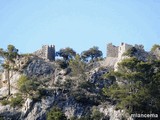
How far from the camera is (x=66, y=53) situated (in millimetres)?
92625


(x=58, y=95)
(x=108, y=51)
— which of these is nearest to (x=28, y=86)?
(x=58, y=95)

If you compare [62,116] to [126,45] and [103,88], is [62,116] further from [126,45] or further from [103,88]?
[126,45]

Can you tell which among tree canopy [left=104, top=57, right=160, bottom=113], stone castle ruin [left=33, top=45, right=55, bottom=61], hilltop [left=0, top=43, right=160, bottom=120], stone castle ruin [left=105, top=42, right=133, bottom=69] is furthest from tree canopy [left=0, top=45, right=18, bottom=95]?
tree canopy [left=104, top=57, right=160, bottom=113]

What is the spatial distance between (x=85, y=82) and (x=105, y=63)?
7.00 metres

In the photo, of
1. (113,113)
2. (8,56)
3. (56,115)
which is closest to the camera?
(56,115)

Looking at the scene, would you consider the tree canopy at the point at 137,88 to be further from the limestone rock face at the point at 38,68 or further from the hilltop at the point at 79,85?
the limestone rock face at the point at 38,68

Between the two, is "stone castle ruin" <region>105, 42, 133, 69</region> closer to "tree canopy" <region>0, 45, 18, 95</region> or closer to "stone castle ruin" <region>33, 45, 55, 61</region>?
"stone castle ruin" <region>33, 45, 55, 61</region>

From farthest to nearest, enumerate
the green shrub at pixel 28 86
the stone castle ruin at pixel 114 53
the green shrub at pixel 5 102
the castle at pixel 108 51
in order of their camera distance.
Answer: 1. the castle at pixel 108 51
2. the stone castle ruin at pixel 114 53
3. the green shrub at pixel 5 102
4. the green shrub at pixel 28 86

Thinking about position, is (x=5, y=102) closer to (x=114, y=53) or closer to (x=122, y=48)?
(x=114, y=53)

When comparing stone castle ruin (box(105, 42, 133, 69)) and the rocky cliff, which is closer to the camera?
the rocky cliff

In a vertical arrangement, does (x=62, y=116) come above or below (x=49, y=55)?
below

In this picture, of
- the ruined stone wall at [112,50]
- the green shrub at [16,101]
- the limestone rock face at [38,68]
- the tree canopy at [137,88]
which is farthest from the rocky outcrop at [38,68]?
the tree canopy at [137,88]

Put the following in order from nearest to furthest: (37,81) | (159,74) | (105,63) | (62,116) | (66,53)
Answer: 1. (62,116)
2. (159,74)
3. (37,81)
4. (105,63)
5. (66,53)

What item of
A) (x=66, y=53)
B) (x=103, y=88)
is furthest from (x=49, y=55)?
(x=103, y=88)
